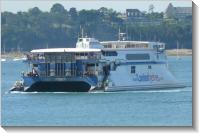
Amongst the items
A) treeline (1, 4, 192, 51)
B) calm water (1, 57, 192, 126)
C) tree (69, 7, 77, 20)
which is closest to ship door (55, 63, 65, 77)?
calm water (1, 57, 192, 126)

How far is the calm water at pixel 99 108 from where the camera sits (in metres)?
19.6

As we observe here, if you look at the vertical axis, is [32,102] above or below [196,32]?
below

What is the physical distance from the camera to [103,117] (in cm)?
2086

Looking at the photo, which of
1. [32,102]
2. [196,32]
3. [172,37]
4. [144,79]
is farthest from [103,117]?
[172,37]

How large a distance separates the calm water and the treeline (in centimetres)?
270

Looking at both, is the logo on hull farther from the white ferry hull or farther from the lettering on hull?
the white ferry hull

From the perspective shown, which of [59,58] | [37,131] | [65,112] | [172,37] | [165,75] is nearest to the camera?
[37,131]

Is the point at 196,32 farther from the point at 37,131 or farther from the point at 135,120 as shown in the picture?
the point at 135,120

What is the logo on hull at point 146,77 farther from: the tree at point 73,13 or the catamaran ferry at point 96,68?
the tree at point 73,13

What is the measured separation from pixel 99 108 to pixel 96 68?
15.7 feet

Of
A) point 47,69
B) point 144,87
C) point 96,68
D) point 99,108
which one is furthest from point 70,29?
point 99,108

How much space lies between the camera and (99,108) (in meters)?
23.2

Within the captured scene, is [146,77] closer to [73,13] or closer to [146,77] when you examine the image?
[146,77]

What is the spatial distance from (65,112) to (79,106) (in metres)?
1.49
